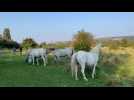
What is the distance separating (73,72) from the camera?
5.36m

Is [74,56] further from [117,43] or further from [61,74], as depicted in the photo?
[117,43]

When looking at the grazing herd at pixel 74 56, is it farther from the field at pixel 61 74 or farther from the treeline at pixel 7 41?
the treeline at pixel 7 41

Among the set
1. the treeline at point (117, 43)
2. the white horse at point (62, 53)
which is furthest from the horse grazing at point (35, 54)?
the treeline at point (117, 43)

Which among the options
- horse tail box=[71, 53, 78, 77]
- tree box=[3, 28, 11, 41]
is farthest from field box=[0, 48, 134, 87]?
tree box=[3, 28, 11, 41]

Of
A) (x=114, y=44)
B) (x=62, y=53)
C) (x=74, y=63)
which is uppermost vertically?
(x=114, y=44)

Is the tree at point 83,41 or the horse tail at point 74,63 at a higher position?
the tree at point 83,41

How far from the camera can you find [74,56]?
5.34 metres

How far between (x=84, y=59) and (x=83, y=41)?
0.64 ft

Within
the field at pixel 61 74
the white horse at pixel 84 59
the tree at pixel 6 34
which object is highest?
the tree at pixel 6 34

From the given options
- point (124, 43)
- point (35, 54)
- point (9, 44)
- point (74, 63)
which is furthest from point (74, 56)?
point (9, 44)

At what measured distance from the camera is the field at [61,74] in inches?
207
